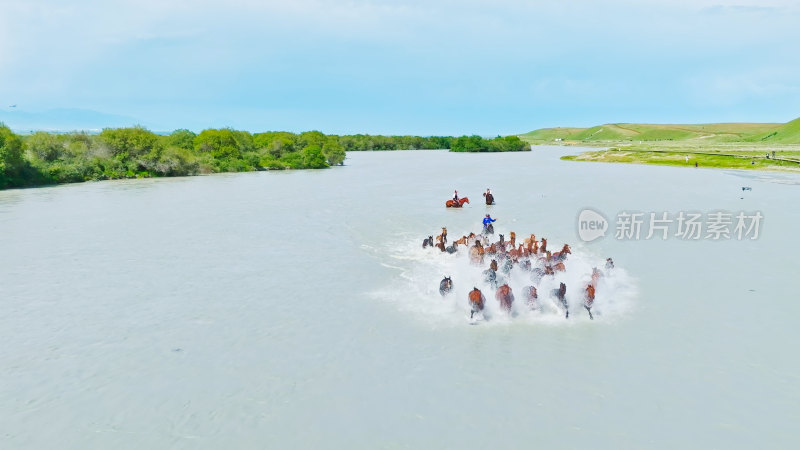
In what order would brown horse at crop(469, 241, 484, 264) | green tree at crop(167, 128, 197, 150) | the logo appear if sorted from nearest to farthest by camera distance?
brown horse at crop(469, 241, 484, 264) → the logo → green tree at crop(167, 128, 197, 150)

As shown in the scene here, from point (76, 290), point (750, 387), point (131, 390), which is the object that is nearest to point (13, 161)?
point (76, 290)

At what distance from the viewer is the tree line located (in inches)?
2144

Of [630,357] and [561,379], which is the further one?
[630,357]

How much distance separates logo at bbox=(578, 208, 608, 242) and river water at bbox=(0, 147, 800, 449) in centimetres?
88

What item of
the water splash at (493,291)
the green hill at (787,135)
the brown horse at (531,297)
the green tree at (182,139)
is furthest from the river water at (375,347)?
the green hill at (787,135)

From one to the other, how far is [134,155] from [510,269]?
206ft

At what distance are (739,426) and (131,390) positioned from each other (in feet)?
40.9

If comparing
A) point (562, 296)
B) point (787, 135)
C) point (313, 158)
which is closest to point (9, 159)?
point (313, 158)

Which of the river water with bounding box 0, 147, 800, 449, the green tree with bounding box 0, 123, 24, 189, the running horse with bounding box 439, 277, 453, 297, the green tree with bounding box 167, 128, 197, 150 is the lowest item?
the river water with bounding box 0, 147, 800, 449

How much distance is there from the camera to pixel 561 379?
37.1ft

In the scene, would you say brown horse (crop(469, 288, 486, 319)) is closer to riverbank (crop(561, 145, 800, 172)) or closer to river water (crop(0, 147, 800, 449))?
river water (crop(0, 147, 800, 449))

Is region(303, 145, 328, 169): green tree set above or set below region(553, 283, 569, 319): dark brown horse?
above

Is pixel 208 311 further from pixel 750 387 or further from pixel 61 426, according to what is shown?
pixel 750 387

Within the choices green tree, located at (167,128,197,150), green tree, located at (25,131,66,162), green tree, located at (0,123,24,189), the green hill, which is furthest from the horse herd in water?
the green hill
